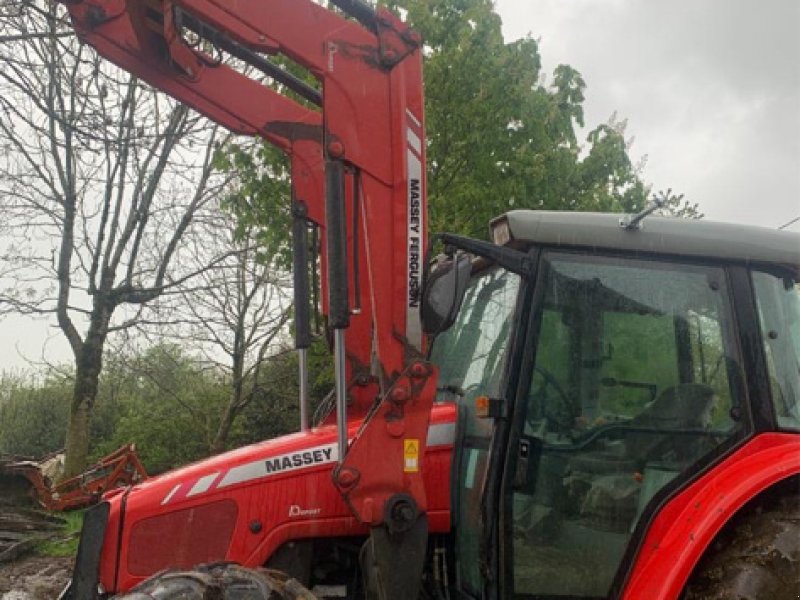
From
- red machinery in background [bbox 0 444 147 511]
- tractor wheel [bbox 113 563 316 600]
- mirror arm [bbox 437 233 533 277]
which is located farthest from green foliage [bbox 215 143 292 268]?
tractor wheel [bbox 113 563 316 600]

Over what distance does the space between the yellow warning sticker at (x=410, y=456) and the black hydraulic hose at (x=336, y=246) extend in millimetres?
491

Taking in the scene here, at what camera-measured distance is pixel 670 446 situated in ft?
9.82

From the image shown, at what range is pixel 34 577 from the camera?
693cm

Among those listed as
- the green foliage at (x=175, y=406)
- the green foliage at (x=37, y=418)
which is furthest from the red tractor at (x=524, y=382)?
the green foliage at (x=37, y=418)

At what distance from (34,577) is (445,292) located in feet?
18.9

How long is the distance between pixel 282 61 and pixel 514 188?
279 centimetres

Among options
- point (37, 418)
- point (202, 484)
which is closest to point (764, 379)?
point (202, 484)

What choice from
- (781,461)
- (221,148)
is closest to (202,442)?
(221,148)

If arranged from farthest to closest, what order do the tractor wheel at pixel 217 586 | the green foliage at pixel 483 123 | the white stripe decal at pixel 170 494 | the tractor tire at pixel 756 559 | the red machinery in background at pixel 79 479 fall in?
the red machinery in background at pixel 79 479 → the green foliage at pixel 483 123 → the white stripe decal at pixel 170 494 → the tractor tire at pixel 756 559 → the tractor wheel at pixel 217 586

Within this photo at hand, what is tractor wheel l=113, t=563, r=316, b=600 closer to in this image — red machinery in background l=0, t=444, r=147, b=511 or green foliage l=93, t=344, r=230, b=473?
red machinery in background l=0, t=444, r=147, b=511

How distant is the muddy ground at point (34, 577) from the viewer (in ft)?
21.0

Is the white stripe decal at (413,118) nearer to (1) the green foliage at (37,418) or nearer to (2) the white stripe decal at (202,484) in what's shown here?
(2) the white stripe decal at (202,484)

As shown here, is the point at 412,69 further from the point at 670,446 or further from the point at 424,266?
the point at 670,446

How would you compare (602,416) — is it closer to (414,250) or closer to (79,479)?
(414,250)
